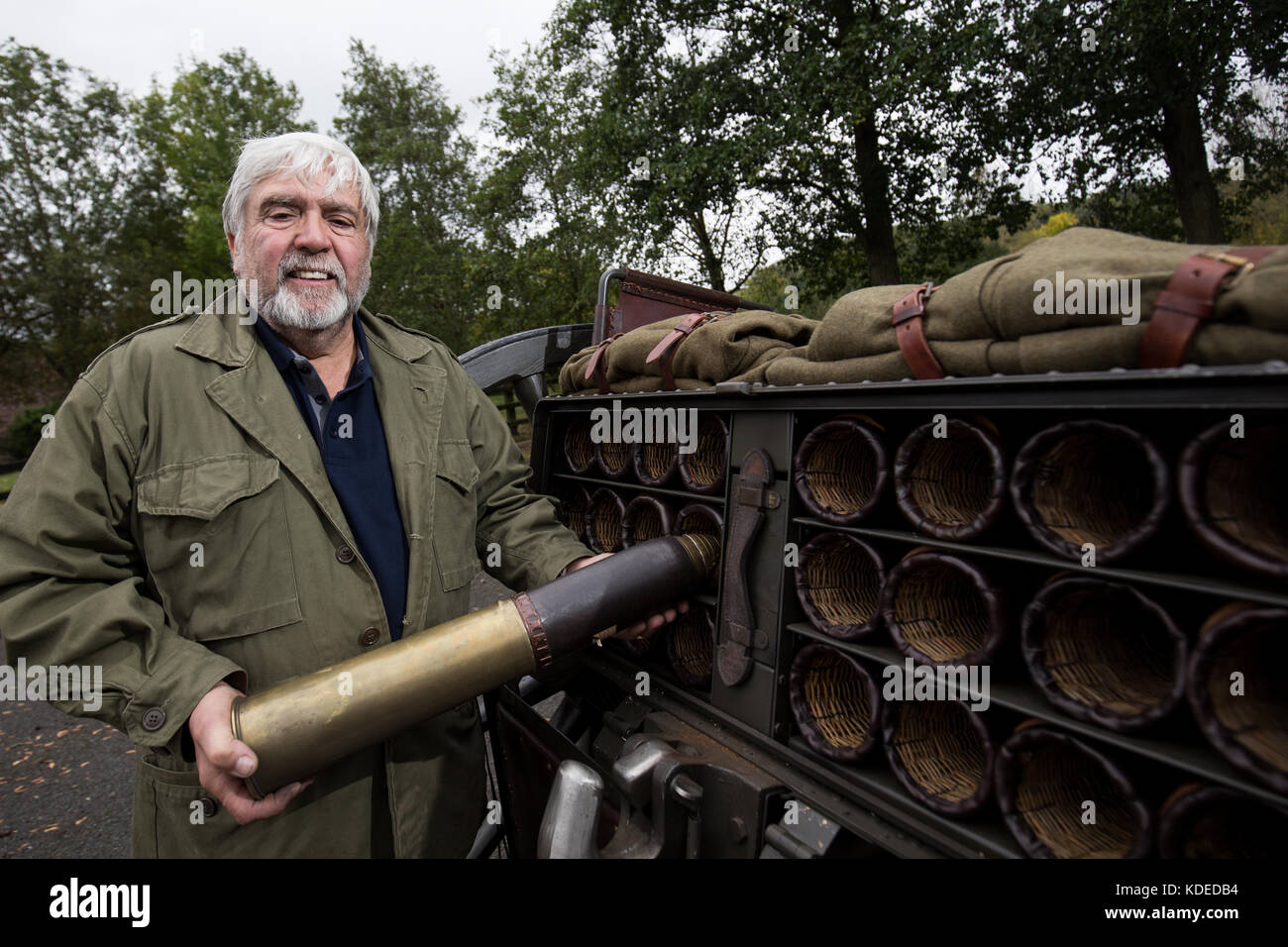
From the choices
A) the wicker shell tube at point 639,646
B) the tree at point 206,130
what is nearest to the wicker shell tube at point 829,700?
the wicker shell tube at point 639,646

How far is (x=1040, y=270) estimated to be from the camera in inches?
56.9

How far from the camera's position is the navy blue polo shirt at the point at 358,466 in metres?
2.15

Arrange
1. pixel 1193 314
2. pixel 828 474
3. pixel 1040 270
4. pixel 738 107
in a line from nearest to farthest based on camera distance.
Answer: pixel 1193 314
pixel 1040 270
pixel 828 474
pixel 738 107

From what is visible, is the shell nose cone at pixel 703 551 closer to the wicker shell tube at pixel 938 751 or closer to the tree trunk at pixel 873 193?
the wicker shell tube at pixel 938 751

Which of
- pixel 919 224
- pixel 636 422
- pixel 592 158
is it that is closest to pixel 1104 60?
pixel 919 224

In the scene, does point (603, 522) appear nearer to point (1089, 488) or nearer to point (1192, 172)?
point (1089, 488)

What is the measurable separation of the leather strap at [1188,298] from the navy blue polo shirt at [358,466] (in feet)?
6.55

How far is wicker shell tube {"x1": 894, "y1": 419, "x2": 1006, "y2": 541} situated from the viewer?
1.55 meters

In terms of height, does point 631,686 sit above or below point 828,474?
below

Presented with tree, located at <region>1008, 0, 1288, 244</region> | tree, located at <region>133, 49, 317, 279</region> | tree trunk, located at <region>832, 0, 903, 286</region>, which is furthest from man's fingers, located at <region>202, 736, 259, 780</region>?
tree, located at <region>133, 49, 317, 279</region>

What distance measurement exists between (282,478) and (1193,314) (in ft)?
7.19

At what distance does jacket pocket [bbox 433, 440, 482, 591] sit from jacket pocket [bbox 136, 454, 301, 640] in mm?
462

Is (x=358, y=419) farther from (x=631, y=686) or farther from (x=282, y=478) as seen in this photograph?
(x=631, y=686)

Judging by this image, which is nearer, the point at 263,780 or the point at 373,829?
the point at 263,780
